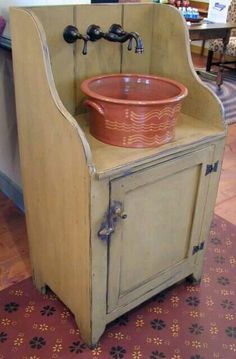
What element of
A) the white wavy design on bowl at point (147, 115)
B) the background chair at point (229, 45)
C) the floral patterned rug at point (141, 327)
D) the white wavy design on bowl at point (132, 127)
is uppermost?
the white wavy design on bowl at point (147, 115)

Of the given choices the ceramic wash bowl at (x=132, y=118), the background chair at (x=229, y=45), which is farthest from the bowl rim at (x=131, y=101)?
the background chair at (x=229, y=45)

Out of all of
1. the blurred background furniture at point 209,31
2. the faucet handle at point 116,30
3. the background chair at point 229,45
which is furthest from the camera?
the background chair at point 229,45

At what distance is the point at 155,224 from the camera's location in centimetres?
120

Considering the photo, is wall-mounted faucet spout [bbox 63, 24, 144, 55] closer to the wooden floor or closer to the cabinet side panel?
the cabinet side panel

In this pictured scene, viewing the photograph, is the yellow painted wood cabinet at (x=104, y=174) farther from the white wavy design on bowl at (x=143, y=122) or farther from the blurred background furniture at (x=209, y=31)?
the blurred background furniture at (x=209, y=31)

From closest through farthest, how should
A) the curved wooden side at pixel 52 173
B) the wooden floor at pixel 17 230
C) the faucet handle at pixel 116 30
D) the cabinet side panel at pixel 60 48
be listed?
1. the curved wooden side at pixel 52 173
2. the cabinet side panel at pixel 60 48
3. the faucet handle at pixel 116 30
4. the wooden floor at pixel 17 230

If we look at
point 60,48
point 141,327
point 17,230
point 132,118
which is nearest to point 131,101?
point 132,118

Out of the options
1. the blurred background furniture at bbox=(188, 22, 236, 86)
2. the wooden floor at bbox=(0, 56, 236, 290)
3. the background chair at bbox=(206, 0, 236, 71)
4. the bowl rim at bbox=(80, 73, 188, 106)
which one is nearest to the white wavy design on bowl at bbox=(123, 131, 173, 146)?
the bowl rim at bbox=(80, 73, 188, 106)

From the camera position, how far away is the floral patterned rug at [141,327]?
4.09ft

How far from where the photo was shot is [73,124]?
0.92 m

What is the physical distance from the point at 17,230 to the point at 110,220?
93 cm

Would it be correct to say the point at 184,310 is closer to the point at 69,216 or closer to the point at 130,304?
the point at 130,304

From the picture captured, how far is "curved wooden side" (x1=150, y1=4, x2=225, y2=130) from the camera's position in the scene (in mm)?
1230

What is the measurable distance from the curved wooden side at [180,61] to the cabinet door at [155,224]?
14 centimetres
